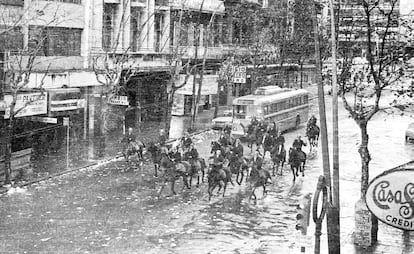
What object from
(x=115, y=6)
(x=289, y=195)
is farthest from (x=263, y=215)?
Result: (x=115, y=6)

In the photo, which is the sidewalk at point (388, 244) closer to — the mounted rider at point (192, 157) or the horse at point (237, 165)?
the horse at point (237, 165)

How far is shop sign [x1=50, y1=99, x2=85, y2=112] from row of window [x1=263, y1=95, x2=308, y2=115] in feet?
32.4

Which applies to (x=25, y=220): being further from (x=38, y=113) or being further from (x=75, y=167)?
(x=38, y=113)

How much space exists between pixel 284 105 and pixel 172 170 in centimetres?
1859

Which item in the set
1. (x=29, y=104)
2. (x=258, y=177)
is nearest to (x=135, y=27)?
(x=29, y=104)

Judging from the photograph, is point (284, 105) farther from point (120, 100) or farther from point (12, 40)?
point (12, 40)

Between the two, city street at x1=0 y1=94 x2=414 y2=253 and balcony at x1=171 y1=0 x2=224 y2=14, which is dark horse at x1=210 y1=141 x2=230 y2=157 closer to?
city street at x1=0 y1=94 x2=414 y2=253

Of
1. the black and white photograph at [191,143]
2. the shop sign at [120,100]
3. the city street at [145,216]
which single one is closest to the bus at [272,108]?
the black and white photograph at [191,143]

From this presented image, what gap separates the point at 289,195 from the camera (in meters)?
23.1

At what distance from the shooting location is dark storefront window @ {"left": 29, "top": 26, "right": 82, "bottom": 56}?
102 feet

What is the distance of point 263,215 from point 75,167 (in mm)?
9485

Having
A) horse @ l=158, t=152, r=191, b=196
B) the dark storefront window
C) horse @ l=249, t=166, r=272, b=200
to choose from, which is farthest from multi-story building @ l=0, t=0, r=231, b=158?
horse @ l=249, t=166, r=272, b=200

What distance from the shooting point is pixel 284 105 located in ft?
130

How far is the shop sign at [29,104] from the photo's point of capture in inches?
1040
